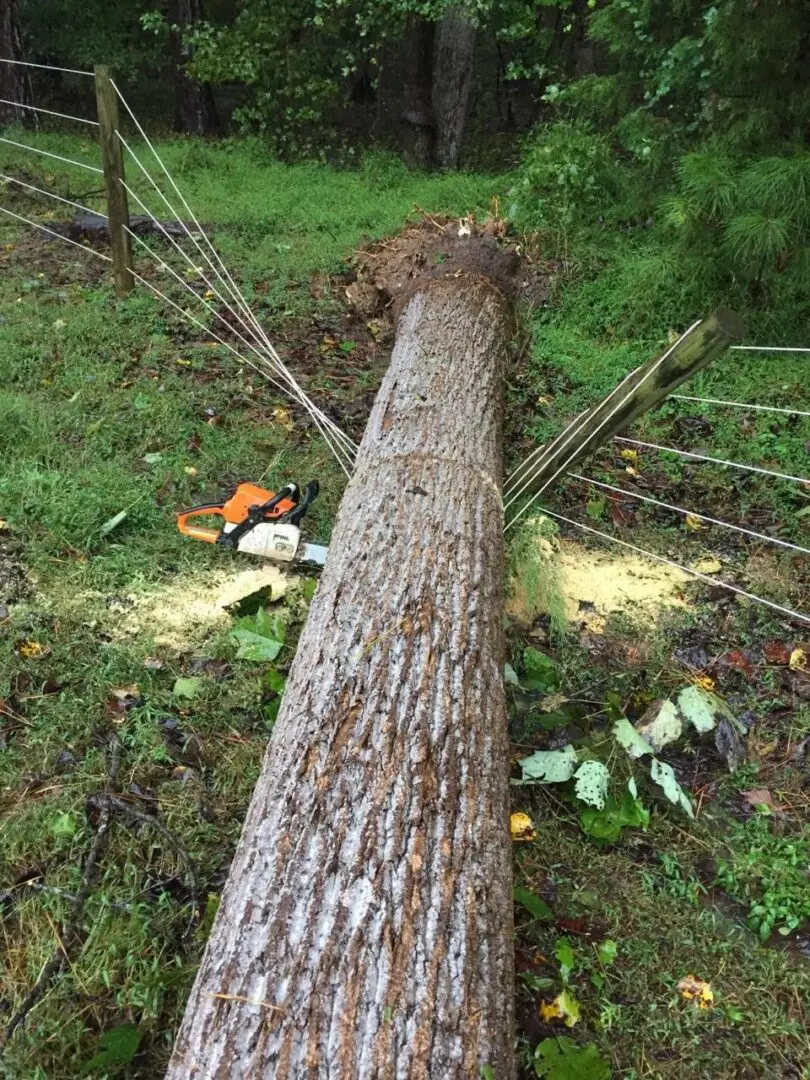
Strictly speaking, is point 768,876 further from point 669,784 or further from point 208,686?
point 208,686

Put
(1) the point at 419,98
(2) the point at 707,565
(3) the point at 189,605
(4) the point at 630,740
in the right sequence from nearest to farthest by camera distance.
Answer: (4) the point at 630,740 → (3) the point at 189,605 → (2) the point at 707,565 → (1) the point at 419,98

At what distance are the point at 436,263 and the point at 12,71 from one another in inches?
262

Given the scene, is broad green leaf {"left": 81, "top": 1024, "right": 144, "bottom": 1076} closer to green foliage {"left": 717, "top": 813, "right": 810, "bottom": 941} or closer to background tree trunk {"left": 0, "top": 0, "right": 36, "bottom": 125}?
green foliage {"left": 717, "top": 813, "right": 810, "bottom": 941}

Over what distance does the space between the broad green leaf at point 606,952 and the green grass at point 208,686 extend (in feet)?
0.06

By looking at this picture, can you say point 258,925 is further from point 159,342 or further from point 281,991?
point 159,342

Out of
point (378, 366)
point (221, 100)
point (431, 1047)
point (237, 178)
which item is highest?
point (221, 100)

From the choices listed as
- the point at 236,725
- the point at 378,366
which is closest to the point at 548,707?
the point at 236,725

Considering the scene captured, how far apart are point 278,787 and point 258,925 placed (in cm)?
35

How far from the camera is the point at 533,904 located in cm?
212

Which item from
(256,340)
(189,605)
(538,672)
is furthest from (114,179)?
(538,672)

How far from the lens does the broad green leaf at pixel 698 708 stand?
2617mm

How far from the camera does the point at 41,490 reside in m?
3.48

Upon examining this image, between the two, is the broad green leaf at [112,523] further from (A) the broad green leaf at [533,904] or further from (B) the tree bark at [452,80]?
(B) the tree bark at [452,80]

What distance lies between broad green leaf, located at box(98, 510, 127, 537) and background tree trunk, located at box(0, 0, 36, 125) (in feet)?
25.2
